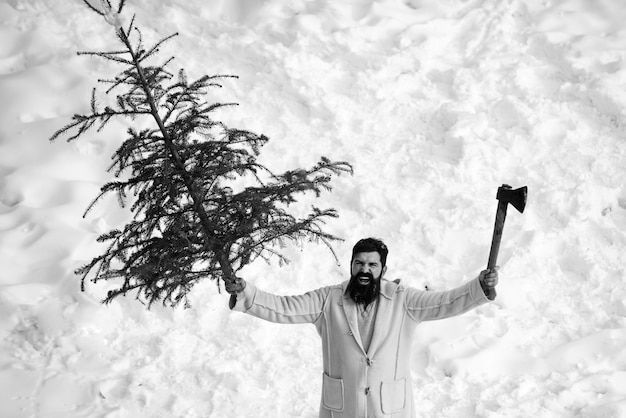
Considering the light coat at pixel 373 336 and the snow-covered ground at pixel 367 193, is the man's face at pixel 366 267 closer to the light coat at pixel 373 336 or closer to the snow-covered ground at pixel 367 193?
the light coat at pixel 373 336

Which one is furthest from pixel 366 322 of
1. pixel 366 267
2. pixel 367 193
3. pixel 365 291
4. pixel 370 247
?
pixel 367 193

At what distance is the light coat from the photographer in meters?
3.70

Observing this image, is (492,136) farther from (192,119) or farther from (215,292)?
(192,119)

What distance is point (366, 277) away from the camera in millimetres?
3775

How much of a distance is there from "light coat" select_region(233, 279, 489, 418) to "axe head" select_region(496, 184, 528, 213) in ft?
1.56

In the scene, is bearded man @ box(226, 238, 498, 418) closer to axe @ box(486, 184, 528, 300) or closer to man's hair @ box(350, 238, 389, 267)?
man's hair @ box(350, 238, 389, 267)

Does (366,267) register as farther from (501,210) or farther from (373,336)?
(501,210)

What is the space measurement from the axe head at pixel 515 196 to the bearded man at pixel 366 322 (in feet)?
1.71

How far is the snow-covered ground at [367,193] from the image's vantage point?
6.16 metres

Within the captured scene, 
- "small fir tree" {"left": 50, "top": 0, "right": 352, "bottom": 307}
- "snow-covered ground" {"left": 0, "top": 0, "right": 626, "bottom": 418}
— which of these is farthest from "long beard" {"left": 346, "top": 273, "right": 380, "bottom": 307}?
"snow-covered ground" {"left": 0, "top": 0, "right": 626, "bottom": 418}

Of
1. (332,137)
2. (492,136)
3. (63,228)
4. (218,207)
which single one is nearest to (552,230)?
(492,136)

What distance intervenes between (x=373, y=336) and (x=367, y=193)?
4194 millimetres

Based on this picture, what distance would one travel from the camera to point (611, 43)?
8.74 m

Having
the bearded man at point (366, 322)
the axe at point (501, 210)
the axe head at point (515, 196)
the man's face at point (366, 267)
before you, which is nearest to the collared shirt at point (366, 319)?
the bearded man at point (366, 322)
